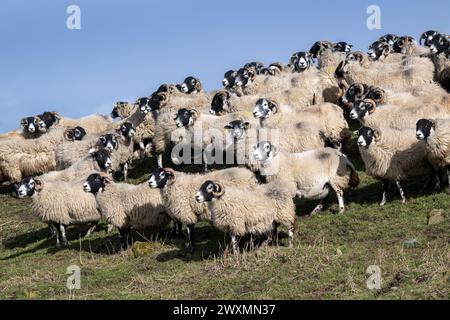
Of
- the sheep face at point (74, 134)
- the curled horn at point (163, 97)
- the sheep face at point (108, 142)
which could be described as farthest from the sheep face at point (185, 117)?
the sheep face at point (74, 134)

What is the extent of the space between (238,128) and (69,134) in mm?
5483

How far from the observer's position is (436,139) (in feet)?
49.2

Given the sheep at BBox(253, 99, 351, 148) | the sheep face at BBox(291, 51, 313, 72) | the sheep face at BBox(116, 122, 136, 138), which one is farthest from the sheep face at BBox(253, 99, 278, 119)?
the sheep face at BBox(291, 51, 313, 72)

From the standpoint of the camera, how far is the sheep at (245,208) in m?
13.4

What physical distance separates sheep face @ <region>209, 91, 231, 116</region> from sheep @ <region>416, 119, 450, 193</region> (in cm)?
714

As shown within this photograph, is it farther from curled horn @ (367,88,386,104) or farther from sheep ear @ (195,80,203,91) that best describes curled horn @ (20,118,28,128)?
curled horn @ (367,88,386,104)

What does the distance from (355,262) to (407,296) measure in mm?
2035

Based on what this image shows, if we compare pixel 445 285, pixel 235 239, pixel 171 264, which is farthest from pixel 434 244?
pixel 171 264

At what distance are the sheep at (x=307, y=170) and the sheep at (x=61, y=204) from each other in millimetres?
3963

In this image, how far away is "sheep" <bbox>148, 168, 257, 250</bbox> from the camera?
14.8 meters

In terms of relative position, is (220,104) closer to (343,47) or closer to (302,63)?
(302,63)

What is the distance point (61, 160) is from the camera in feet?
66.9

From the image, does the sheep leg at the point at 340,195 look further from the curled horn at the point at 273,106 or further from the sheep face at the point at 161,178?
the curled horn at the point at 273,106

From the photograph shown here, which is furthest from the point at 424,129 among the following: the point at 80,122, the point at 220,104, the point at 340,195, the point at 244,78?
the point at 80,122
